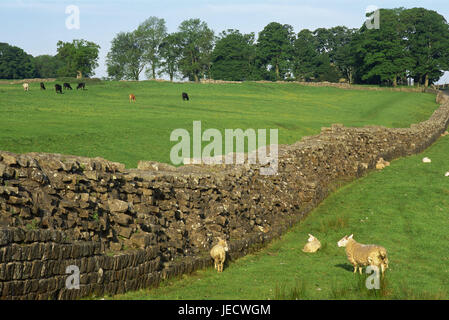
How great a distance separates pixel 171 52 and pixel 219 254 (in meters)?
152

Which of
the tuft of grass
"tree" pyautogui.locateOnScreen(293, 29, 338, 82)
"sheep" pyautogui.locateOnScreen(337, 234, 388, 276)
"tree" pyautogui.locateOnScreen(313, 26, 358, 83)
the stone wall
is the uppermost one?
"tree" pyautogui.locateOnScreen(313, 26, 358, 83)

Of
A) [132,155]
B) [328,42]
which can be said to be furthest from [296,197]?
[328,42]

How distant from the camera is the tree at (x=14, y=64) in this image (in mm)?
154125

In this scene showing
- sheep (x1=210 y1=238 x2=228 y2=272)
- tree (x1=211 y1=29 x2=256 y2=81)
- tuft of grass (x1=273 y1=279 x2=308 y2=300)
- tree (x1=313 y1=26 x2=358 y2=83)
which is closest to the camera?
tuft of grass (x1=273 y1=279 x2=308 y2=300)

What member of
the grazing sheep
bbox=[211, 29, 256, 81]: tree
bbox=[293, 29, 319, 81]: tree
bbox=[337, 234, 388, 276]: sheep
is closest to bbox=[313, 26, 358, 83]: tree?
bbox=[293, 29, 319, 81]: tree

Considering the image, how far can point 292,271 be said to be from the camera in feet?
53.1

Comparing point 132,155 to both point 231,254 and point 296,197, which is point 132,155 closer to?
point 296,197

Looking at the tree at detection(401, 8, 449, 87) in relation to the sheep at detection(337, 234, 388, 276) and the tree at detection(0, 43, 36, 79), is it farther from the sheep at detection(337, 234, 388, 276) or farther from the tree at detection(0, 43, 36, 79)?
the sheep at detection(337, 234, 388, 276)

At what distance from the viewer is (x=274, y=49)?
151500mm

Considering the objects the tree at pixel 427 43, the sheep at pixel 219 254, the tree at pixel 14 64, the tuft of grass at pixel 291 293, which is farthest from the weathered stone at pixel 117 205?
the tree at pixel 14 64

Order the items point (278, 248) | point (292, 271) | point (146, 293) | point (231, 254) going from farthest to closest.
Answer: point (278, 248)
point (231, 254)
point (292, 271)
point (146, 293)

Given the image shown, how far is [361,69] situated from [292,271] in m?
121

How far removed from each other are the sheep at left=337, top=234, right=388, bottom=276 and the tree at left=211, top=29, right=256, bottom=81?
135209 mm

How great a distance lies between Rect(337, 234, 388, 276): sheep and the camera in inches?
569
